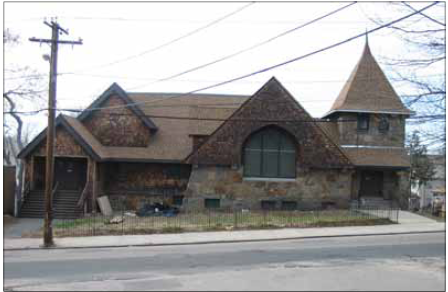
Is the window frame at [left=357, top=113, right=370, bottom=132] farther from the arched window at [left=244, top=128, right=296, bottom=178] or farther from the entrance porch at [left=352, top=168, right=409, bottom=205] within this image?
the arched window at [left=244, top=128, right=296, bottom=178]

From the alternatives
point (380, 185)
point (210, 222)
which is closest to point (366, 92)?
point (380, 185)

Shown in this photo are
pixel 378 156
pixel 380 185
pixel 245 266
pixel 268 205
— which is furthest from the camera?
pixel 380 185

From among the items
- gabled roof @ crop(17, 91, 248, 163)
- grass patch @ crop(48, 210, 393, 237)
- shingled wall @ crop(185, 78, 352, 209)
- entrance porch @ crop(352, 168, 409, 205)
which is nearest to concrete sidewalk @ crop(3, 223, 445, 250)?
grass patch @ crop(48, 210, 393, 237)

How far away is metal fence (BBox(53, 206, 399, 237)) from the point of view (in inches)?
910

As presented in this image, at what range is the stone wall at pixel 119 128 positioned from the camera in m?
33.4

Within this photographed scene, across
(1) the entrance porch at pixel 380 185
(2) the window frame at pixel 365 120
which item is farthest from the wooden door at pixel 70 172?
(2) the window frame at pixel 365 120

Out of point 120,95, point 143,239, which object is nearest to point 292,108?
point 120,95

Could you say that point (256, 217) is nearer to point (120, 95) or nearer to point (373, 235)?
point (373, 235)

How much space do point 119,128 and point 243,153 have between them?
8163 mm

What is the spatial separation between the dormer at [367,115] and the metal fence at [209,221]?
19.7 ft

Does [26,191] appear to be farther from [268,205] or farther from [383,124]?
[383,124]

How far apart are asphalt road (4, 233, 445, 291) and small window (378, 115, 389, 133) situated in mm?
14357

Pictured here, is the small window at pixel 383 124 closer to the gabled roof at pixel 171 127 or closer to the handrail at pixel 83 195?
the gabled roof at pixel 171 127

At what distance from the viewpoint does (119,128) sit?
110 ft
